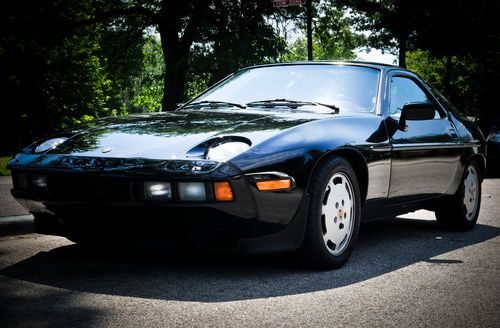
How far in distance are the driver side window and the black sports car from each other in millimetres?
27

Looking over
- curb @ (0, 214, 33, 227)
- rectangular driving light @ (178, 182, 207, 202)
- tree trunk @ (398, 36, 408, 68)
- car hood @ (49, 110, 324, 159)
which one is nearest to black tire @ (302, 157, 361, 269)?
car hood @ (49, 110, 324, 159)

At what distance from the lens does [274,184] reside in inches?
153

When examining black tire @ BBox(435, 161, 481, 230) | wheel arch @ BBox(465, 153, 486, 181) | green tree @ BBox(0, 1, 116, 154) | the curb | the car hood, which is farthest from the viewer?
green tree @ BBox(0, 1, 116, 154)

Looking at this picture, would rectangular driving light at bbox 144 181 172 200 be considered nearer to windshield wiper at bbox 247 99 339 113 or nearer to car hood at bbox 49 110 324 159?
car hood at bbox 49 110 324 159

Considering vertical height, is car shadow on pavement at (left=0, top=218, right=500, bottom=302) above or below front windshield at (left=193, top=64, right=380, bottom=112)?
below

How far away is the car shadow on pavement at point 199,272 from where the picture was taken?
3.74m

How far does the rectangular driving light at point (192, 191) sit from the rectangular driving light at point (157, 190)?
66 millimetres

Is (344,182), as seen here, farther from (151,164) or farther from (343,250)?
(151,164)

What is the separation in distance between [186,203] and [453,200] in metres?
3.26

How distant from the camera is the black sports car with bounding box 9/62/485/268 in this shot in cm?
379

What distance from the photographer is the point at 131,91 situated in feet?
93.8

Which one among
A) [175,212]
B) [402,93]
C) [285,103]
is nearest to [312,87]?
[285,103]

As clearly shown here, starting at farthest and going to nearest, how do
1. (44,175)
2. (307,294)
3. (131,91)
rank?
(131,91) < (44,175) < (307,294)

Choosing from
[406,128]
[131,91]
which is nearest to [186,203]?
[406,128]
